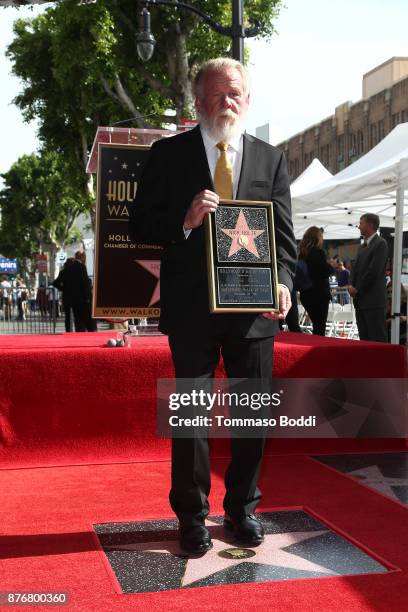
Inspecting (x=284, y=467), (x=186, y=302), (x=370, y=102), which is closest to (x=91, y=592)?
(x=186, y=302)

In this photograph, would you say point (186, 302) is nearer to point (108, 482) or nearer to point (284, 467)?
point (108, 482)

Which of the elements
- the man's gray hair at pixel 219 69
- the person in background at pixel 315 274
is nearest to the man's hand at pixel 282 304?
the man's gray hair at pixel 219 69

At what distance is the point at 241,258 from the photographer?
3660 mm

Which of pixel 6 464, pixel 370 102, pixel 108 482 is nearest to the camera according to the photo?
pixel 108 482

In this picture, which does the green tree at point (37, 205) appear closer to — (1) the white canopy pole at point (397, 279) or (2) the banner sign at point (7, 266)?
(2) the banner sign at point (7, 266)

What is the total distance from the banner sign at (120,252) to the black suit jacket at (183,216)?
2234 millimetres

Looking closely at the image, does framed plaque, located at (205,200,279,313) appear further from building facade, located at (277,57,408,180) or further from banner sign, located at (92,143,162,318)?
building facade, located at (277,57,408,180)

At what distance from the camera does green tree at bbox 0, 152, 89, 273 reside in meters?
63.9

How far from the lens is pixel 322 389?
19.6 feet

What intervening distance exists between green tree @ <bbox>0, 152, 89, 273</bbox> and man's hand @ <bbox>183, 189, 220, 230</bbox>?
187ft

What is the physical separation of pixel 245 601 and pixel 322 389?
9.73 feet

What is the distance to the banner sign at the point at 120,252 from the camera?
239 inches

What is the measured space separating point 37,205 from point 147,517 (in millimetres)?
67580

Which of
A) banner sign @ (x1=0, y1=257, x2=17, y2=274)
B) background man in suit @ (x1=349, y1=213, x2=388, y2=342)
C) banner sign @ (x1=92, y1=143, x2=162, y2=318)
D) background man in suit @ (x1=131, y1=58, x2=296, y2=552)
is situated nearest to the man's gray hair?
background man in suit @ (x1=131, y1=58, x2=296, y2=552)
